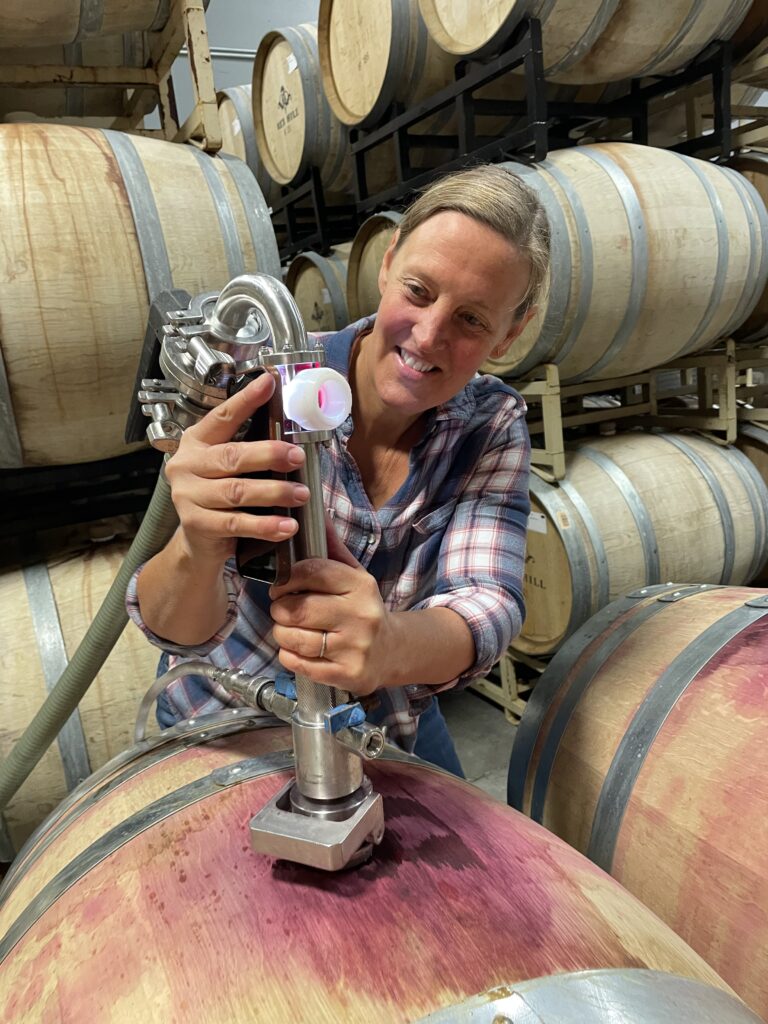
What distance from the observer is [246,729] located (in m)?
0.98

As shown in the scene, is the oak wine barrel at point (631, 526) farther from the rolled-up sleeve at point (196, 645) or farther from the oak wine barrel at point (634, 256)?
the rolled-up sleeve at point (196, 645)

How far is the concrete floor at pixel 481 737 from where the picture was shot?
2666 mm

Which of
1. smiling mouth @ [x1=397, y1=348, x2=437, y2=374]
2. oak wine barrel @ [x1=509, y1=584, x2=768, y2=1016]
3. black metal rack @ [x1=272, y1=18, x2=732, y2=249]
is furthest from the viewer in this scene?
black metal rack @ [x1=272, y1=18, x2=732, y2=249]

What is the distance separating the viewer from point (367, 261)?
10.1ft

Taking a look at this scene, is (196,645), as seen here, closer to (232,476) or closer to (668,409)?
(232,476)

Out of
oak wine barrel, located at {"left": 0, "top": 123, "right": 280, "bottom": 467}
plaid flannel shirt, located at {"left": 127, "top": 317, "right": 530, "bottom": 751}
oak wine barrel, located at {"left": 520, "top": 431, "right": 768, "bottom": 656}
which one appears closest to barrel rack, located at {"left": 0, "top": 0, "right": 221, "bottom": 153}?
oak wine barrel, located at {"left": 0, "top": 123, "right": 280, "bottom": 467}

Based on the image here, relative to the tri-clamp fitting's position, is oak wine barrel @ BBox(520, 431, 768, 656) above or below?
below

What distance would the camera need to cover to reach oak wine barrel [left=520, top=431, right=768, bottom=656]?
97.7 inches

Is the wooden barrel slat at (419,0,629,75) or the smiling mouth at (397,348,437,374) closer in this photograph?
the smiling mouth at (397,348,437,374)

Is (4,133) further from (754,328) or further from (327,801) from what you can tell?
(754,328)

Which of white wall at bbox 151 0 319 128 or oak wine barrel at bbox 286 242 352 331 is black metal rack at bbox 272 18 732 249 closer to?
oak wine barrel at bbox 286 242 352 331

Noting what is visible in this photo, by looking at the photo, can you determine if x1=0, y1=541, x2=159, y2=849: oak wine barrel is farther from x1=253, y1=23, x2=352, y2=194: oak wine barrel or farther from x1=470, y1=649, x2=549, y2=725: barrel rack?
x1=253, y1=23, x2=352, y2=194: oak wine barrel

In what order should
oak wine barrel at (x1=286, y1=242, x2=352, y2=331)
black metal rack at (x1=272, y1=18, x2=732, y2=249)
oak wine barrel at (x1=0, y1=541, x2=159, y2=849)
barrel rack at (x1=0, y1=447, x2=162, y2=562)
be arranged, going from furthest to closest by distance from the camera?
oak wine barrel at (x1=286, y1=242, x2=352, y2=331), black metal rack at (x1=272, y1=18, x2=732, y2=249), barrel rack at (x1=0, y1=447, x2=162, y2=562), oak wine barrel at (x1=0, y1=541, x2=159, y2=849)

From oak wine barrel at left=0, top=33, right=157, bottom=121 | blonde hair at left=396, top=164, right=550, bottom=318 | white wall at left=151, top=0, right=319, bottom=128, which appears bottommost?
blonde hair at left=396, top=164, right=550, bottom=318
